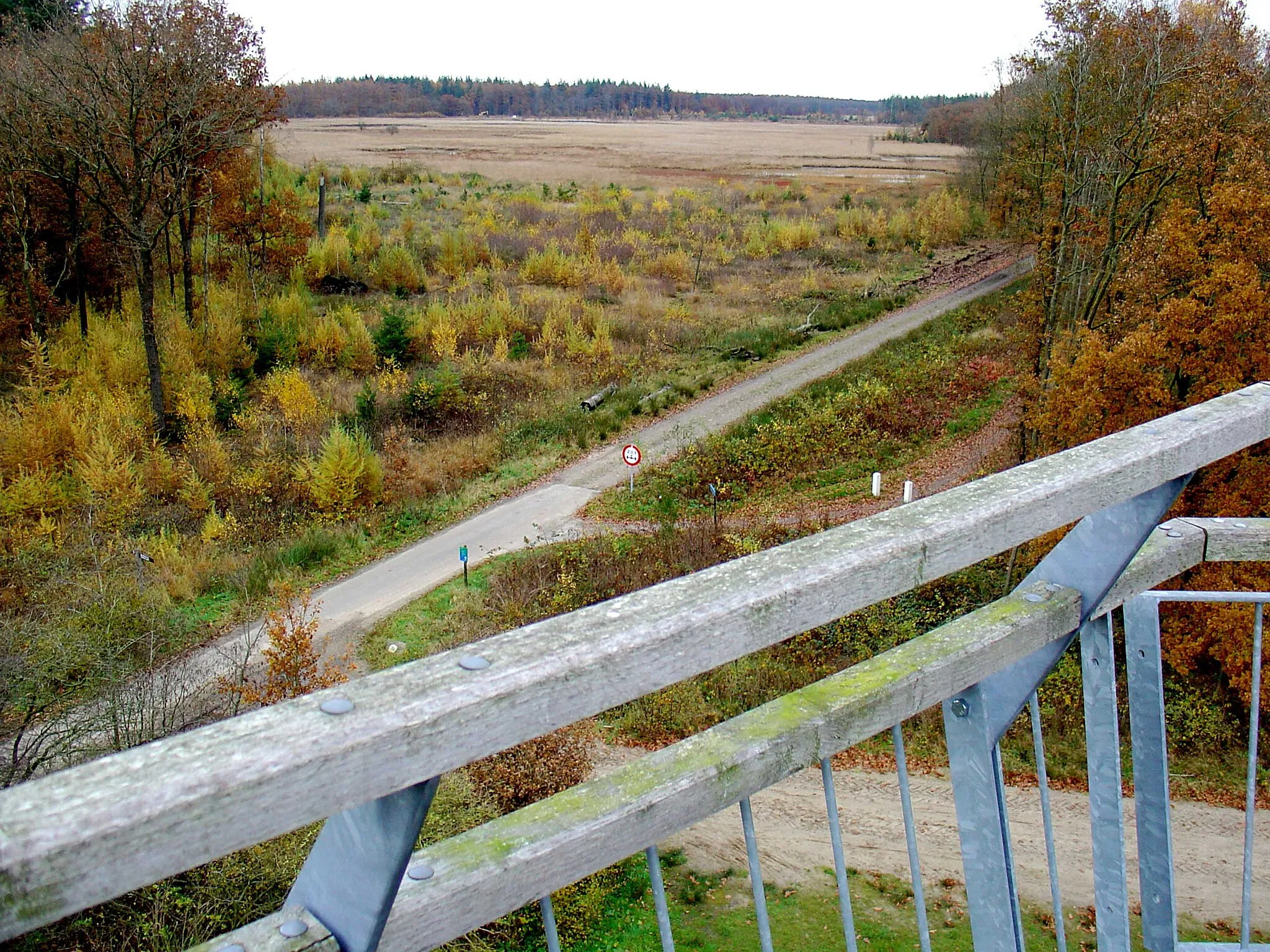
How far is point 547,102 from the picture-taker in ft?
544

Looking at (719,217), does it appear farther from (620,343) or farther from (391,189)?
(620,343)

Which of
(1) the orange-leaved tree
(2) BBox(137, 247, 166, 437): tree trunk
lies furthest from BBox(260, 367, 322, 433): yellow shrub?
(1) the orange-leaved tree

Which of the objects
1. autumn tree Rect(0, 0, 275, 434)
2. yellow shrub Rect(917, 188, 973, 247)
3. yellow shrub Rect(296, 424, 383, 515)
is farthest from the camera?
yellow shrub Rect(917, 188, 973, 247)

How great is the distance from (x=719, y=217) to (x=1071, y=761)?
43335 mm

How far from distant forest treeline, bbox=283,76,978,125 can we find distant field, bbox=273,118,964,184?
1165 centimetres

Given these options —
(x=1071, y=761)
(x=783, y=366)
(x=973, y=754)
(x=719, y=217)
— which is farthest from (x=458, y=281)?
(x=973, y=754)

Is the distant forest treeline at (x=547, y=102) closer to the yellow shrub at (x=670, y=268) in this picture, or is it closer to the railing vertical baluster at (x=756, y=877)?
the yellow shrub at (x=670, y=268)

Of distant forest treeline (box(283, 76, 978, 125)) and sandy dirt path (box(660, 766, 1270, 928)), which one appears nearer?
sandy dirt path (box(660, 766, 1270, 928))

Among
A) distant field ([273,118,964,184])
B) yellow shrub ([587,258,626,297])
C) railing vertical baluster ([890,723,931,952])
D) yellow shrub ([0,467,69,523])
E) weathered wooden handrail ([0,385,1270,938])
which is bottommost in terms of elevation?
yellow shrub ([0,467,69,523])

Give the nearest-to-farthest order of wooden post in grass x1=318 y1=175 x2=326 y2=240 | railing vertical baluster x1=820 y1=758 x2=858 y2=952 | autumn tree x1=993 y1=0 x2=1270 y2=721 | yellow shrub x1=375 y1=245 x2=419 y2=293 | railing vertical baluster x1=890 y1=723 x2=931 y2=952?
1. railing vertical baluster x1=820 y1=758 x2=858 y2=952
2. railing vertical baluster x1=890 y1=723 x2=931 y2=952
3. autumn tree x1=993 y1=0 x2=1270 y2=721
4. yellow shrub x1=375 y1=245 x2=419 y2=293
5. wooden post in grass x1=318 y1=175 x2=326 y2=240

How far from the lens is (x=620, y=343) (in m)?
31.7

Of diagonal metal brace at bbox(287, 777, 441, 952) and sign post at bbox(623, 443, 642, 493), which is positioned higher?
diagonal metal brace at bbox(287, 777, 441, 952)

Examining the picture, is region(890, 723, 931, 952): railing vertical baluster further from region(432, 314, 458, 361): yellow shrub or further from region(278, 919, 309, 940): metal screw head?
region(432, 314, 458, 361): yellow shrub

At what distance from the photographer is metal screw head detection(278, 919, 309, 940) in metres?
1.02
